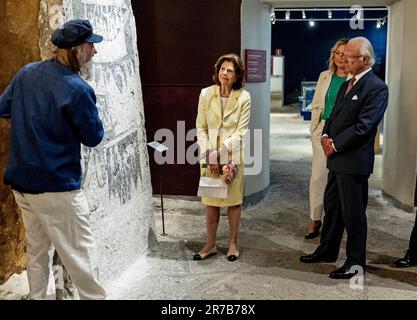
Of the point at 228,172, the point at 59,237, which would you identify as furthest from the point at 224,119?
the point at 59,237

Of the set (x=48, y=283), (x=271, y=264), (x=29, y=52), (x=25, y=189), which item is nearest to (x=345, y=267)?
(x=271, y=264)

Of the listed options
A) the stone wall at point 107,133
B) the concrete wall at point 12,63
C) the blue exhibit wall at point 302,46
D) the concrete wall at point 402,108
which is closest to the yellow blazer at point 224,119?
the stone wall at point 107,133

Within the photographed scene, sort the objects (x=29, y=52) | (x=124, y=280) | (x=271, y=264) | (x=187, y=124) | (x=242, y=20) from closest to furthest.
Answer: (x=29, y=52) < (x=124, y=280) < (x=271, y=264) < (x=242, y=20) < (x=187, y=124)

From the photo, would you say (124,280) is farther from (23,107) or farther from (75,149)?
(23,107)

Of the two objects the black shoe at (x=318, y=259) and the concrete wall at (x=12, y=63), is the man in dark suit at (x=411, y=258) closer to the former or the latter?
the black shoe at (x=318, y=259)

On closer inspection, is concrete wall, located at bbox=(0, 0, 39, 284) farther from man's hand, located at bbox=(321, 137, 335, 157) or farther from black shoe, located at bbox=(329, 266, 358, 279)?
black shoe, located at bbox=(329, 266, 358, 279)

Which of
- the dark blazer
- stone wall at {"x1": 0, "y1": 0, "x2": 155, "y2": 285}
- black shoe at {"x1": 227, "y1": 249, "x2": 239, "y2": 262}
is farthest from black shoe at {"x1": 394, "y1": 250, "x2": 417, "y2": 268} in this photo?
stone wall at {"x1": 0, "y1": 0, "x2": 155, "y2": 285}

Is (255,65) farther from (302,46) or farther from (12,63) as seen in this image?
(302,46)

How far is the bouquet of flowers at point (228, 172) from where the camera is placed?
4195mm

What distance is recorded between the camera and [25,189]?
9.20ft

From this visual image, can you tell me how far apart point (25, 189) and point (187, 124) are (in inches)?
135

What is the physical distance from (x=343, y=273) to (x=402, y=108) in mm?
2541

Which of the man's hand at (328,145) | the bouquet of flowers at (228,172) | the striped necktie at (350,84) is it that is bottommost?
the bouquet of flowers at (228,172)

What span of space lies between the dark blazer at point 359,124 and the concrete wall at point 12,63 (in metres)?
2.15
